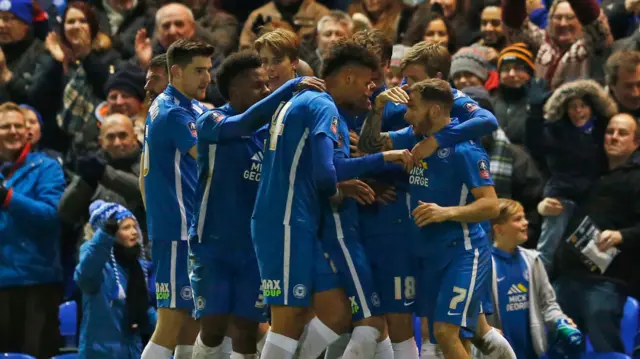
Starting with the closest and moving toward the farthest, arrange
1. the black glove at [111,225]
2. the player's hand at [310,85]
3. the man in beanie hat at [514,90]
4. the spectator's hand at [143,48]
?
the player's hand at [310,85], the black glove at [111,225], the man in beanie hat at [514,90], the spectator's hand at [143,48]

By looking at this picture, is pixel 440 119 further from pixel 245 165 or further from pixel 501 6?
pixel 501 6

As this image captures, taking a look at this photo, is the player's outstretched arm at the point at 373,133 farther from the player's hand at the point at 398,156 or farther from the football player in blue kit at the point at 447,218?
the player's hand at the point at 398,156

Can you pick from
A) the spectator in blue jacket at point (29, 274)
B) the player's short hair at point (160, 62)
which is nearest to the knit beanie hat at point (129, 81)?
the spectator in blue jacket at point (29, 274)

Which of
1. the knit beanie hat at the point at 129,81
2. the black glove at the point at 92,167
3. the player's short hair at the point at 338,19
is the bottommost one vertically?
the black glove at the point at 92,167

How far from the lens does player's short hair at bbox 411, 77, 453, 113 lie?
9.65 meters

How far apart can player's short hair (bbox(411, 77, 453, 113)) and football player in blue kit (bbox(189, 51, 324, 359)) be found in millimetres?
1064

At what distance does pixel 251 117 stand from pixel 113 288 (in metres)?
2.97

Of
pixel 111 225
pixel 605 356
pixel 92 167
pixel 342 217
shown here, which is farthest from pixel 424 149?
pixel 92 167

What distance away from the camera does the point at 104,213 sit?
11414 mm

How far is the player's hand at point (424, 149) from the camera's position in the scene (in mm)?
9625

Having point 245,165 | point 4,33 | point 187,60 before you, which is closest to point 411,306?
point 245,165

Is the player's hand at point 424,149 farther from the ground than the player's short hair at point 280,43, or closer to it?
closer to it

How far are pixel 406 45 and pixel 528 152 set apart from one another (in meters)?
1.91

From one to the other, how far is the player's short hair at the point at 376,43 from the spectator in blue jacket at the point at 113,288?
2589 millimetres
